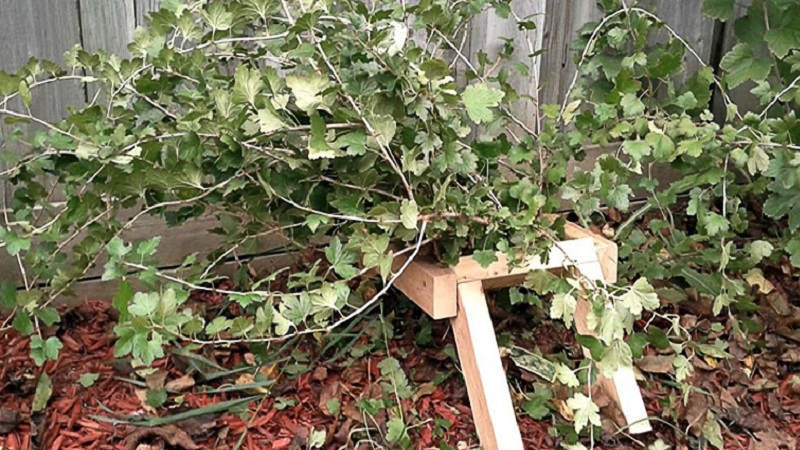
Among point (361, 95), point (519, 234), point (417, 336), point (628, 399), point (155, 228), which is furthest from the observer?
point (155, 228)

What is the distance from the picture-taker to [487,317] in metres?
1.77

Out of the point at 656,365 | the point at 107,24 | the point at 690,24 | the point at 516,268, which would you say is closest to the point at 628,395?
the point at 656,365

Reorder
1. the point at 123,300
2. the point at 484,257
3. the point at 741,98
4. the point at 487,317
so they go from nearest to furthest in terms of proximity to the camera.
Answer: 1. the point at 123,300
2. the point at 484,257
3. the point at 487,317
4. the point at 741,98

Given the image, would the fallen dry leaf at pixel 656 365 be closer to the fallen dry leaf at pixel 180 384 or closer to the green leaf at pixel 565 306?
the green leaf at pixel 565 306

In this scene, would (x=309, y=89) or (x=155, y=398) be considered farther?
(x=155, y=398)

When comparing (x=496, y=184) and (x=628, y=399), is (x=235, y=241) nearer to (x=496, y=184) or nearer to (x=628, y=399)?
(x=496, y=184)

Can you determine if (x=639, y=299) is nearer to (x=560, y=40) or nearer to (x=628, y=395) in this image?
(x=628, y=395)

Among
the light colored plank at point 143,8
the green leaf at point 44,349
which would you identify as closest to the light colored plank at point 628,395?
the green leaf at point 44,349

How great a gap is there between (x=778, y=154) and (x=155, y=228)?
1.53 metres

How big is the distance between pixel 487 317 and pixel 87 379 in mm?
916

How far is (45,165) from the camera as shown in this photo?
5.83 ft

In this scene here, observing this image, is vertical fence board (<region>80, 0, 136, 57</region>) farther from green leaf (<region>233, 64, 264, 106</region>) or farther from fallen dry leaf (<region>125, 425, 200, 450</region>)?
fallen dry leaf (<region>125, 425, 200, 450</region>)

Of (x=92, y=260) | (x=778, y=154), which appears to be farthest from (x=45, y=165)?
(x=778, y=154)

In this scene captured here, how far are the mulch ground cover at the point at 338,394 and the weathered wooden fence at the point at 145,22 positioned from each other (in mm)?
290
